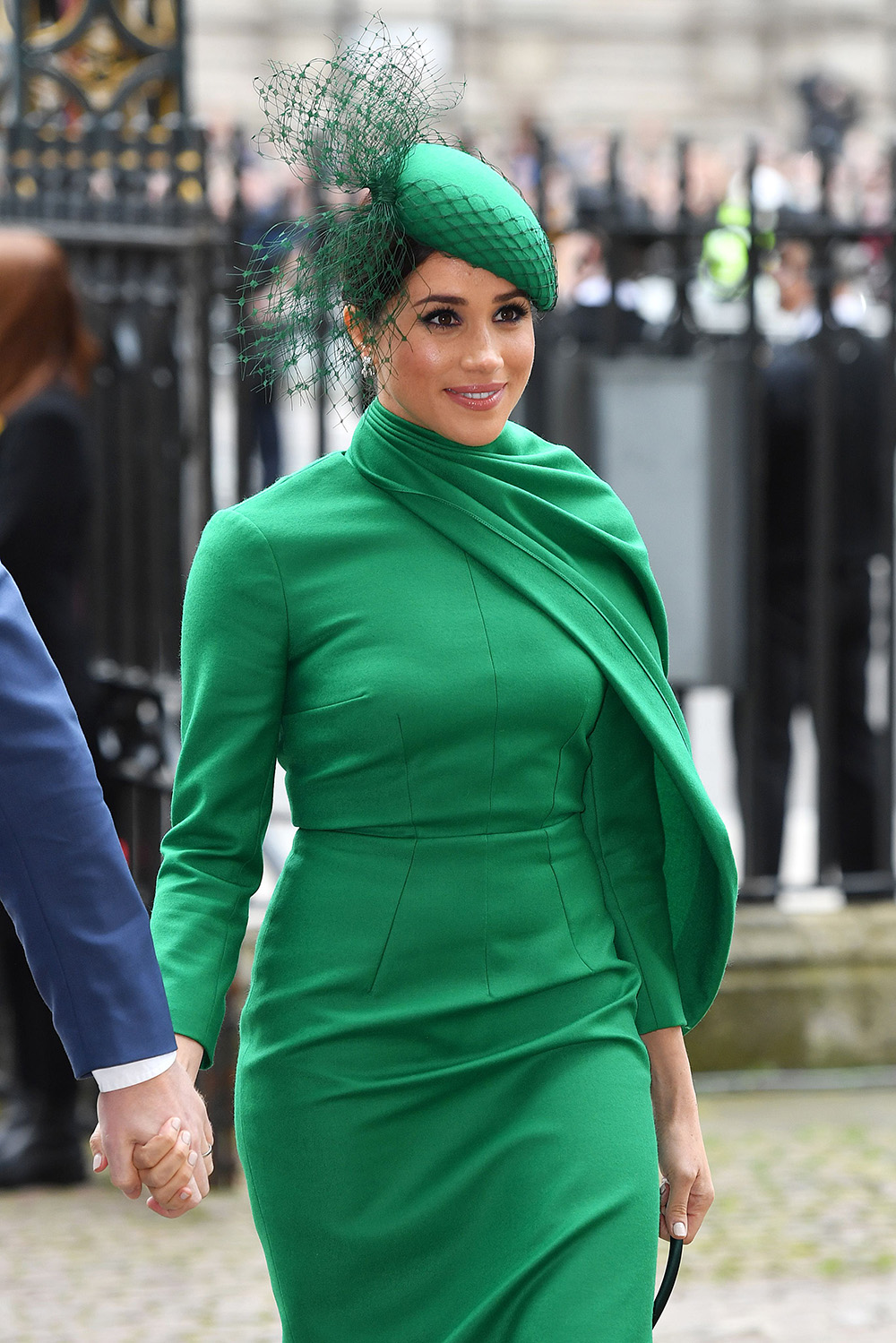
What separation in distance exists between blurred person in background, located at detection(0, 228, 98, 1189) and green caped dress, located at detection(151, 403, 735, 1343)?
7.52ft

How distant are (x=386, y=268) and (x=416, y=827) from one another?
65cm

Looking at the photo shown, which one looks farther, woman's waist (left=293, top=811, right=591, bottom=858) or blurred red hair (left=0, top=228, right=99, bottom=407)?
blurred red hair (left=0, top=228, right=99, bottom=407)

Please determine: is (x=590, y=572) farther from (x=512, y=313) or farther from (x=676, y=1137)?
(x=676, y=1137)

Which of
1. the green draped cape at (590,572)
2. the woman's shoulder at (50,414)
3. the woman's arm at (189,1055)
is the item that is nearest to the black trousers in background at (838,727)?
the woman's shoulder at (50,414)

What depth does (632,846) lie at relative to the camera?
2.75 m

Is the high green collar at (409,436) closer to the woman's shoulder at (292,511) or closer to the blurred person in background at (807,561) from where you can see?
the woman's shoulder at (292,511)

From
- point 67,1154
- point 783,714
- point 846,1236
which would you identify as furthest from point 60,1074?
point 783,714

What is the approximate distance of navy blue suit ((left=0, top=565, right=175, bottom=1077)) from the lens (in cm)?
225

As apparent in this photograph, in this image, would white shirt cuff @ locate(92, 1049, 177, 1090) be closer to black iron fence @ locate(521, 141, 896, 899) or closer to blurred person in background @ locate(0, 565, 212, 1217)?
blurred person in background @ locate(0, 565, 212, 1217)

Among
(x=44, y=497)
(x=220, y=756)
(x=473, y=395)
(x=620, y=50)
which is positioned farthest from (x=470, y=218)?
(x=620, y=50)

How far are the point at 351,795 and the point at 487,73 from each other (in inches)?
1530

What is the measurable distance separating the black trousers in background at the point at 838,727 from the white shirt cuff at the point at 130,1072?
4032mm

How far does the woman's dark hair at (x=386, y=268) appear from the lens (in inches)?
103

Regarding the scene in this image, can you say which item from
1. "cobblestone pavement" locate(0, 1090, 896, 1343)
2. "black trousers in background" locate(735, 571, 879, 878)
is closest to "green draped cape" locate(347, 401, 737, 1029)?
"cobblestone pavement" locate(0, 1090, 896, 1343)
